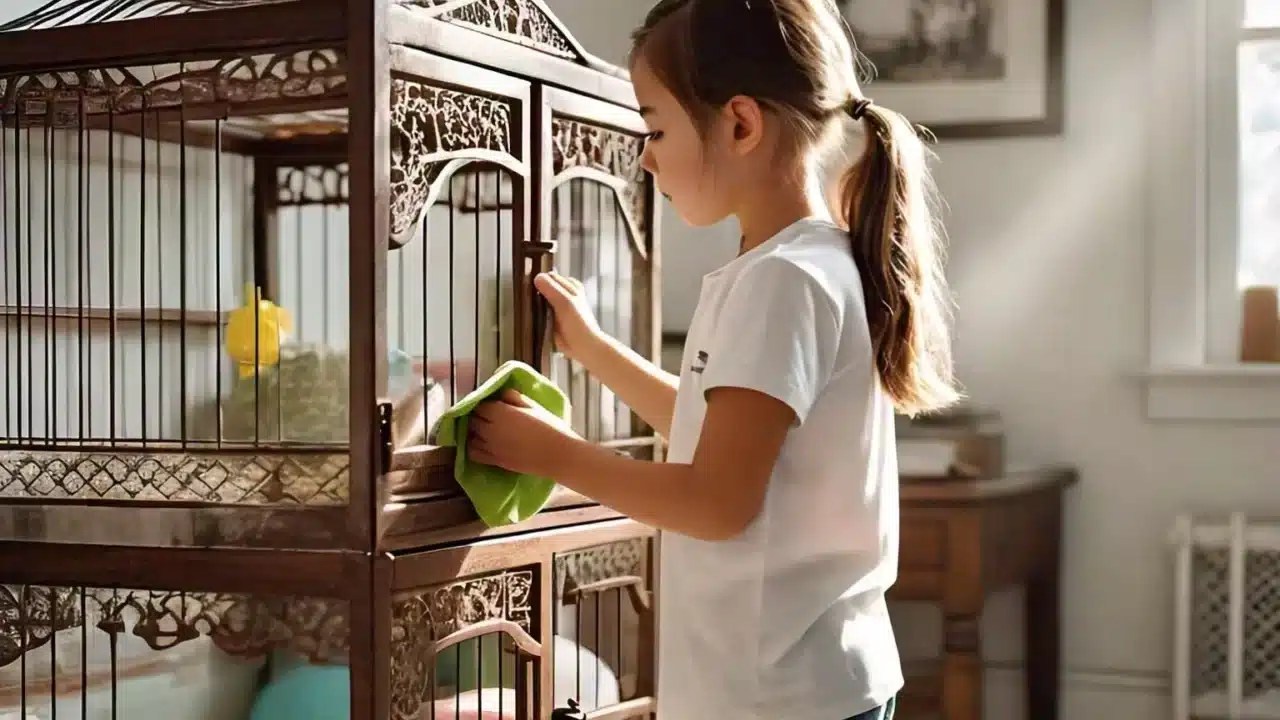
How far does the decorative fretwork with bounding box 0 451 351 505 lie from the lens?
1271mm

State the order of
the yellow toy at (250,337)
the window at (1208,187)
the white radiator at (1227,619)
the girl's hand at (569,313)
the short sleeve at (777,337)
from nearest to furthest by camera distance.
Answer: the short sleeve at (777,337) → the girl's hand at (569,313) → the yellow toy at (250,337) → the white radiator at (1227,619) → the window at (1208,187)

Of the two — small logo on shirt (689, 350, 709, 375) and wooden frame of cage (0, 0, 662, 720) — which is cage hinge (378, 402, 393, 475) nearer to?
wooden frame of cage (0, 0, 662, 720)

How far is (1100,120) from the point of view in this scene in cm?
247

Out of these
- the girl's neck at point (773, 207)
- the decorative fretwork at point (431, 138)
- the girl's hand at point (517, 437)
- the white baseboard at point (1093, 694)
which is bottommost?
the white baseboard at point (1093, 694)

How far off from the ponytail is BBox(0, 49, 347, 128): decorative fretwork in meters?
0.46

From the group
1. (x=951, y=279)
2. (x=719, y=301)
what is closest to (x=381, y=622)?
(x=719, y=301)

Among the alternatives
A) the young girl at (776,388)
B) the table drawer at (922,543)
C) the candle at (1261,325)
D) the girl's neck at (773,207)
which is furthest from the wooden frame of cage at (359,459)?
the candle at (1261,325)

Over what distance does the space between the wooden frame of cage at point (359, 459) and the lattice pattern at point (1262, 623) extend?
1331 mm

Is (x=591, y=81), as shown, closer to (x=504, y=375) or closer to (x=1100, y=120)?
(x=504, y=375)

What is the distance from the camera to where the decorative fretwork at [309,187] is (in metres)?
1.99

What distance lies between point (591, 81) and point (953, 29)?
120cm

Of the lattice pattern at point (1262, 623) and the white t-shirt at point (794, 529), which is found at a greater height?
the white t-shirt at point (794, 529)

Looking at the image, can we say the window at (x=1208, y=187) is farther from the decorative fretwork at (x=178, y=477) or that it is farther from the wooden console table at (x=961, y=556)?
the decorative fretwork at (x=178, y=477)

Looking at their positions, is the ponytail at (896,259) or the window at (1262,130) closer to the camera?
the ponytail at (896,259)
